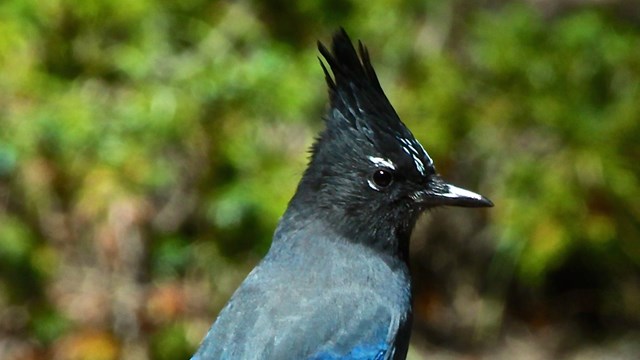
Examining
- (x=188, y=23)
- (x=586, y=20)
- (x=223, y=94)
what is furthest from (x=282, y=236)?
(x=586, y=20)

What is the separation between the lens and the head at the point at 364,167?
3.77 metres

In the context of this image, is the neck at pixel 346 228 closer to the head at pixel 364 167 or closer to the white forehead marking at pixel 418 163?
the head at pixel 364 167

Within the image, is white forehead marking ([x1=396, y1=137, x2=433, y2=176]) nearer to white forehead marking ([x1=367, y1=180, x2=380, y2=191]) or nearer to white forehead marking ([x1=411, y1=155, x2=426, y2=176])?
white forehead marking ([x1=411, y1=155, x2=426, y2=176])

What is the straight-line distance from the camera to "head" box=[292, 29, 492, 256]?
377 cm

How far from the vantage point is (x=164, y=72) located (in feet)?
18.0

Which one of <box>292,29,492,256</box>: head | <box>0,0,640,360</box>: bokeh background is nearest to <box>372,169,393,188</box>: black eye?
<box>292,29,492,256</box>: head

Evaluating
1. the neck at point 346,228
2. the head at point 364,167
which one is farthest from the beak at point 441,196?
the neck at point 346,228

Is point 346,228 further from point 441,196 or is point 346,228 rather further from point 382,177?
point 441,196

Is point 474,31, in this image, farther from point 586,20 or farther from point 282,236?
point 282,236

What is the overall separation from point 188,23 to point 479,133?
1317 mm

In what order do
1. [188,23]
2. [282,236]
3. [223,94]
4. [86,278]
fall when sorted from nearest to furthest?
[282,236]
[223,94]
[188,23]
[86,278]

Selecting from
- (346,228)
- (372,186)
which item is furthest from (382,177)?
(346,228)

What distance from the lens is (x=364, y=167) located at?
3809 mm

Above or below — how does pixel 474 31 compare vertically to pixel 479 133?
above
